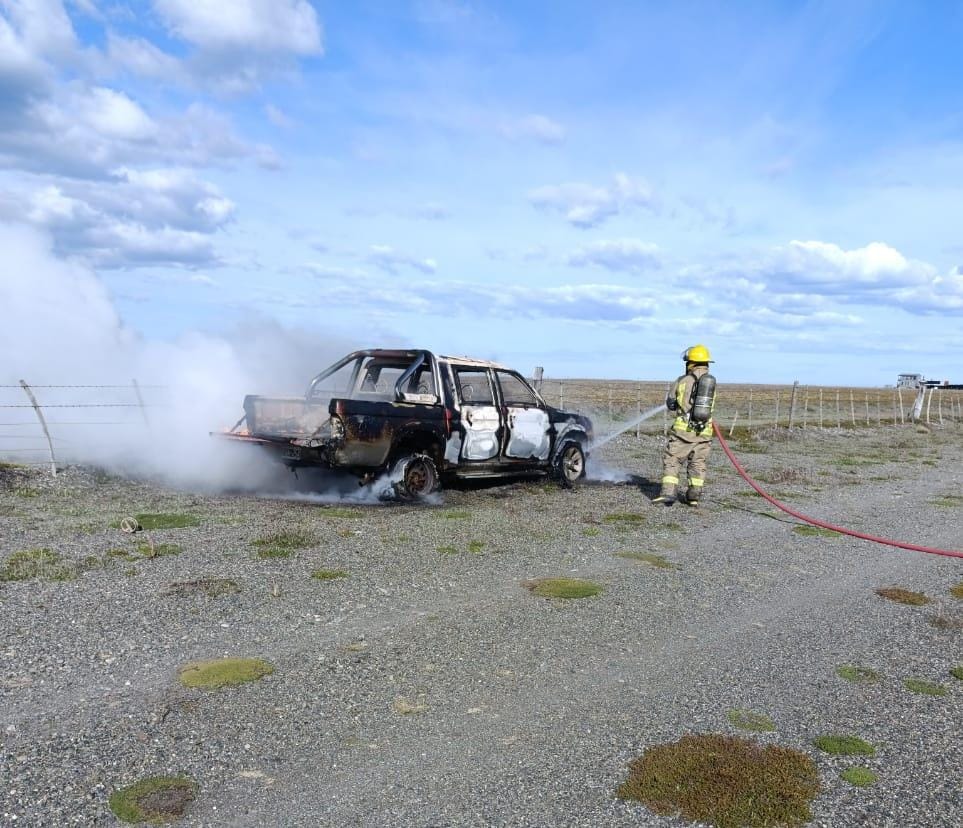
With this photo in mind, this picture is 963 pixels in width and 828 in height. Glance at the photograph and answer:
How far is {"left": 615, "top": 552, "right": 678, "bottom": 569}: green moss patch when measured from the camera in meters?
8.41

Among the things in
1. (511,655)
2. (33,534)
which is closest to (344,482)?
(33,534)

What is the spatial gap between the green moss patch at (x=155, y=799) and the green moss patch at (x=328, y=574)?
3.58 meters

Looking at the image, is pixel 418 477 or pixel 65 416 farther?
pixel 65 416

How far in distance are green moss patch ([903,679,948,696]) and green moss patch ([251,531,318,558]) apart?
5238 millimetres

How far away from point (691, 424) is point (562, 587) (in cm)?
521

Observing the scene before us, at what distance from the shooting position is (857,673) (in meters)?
5.51

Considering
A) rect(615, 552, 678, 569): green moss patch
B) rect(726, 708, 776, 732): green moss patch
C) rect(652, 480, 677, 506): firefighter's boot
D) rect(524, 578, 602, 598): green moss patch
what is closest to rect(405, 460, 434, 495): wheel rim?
rect(652, 480, 677, 506): firefighter's boot

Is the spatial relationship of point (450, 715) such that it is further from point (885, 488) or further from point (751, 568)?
point (885, 488)

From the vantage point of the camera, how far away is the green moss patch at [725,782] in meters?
3.69

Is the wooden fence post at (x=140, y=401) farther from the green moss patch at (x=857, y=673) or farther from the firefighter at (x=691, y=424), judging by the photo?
the green moss patch at (x=857, y=673)

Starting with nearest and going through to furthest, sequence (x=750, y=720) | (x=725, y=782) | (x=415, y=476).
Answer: (x=725, y=782) → (x=750, y=720) → (x=415, y=476)

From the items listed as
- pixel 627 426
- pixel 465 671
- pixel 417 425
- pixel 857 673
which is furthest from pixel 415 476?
pixel 857 673

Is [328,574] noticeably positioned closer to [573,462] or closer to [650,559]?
[650,559]

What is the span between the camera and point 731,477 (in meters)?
16.0
